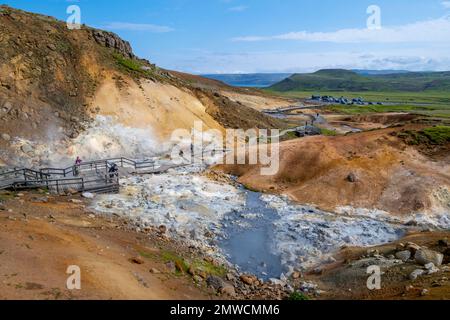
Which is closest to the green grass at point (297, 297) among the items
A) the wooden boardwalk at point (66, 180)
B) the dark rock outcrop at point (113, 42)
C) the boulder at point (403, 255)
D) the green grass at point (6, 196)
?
the boulder at point (403, 255)

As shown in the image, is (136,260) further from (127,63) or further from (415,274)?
(127,63)

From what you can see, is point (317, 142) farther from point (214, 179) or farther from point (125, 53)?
point (125, 53)

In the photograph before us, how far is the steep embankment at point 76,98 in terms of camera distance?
35.7m

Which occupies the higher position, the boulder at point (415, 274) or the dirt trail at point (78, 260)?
the dirt trail at point (78, 260)

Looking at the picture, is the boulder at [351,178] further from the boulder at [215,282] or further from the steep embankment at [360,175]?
the boulder at [215,282]

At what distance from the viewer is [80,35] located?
46.6m

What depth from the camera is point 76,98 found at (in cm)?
4050

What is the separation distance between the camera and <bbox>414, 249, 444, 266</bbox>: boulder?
1791 centimetres

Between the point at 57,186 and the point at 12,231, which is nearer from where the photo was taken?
the point at 12,231

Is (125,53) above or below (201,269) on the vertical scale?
above

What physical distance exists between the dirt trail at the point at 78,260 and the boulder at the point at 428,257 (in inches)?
A: 382

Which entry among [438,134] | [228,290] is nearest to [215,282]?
[228,290]

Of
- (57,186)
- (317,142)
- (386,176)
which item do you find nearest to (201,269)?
(57,186)

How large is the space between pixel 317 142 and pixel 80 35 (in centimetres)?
2984
